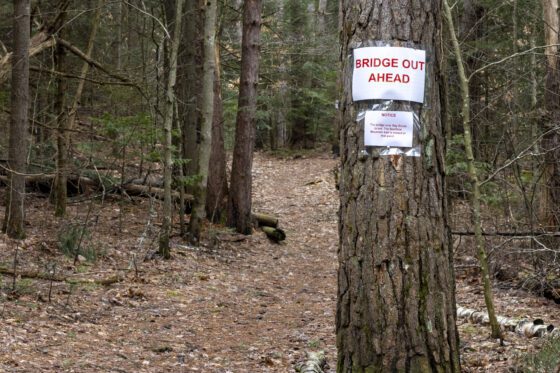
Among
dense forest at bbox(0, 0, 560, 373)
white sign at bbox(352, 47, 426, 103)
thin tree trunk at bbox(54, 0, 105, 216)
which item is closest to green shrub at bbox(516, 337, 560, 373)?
dense forest at bbox(0, 0, 560, 373)

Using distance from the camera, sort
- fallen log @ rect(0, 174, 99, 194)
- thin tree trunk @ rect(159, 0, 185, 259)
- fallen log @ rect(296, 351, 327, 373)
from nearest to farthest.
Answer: fallen log @ rect(296, 351, 327, 373), thin tree trunk @ rect(159, 0, 185, 259), fallen log @ rect(0, 174, 99, 194)

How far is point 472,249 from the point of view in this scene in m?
Result: 9.90

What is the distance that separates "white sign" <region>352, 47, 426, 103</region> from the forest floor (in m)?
2.76

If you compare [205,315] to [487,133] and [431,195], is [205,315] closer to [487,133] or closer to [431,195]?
Result: [431,195]

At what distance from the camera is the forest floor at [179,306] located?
589 cm

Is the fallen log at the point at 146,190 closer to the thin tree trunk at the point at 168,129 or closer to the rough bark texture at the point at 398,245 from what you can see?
the thin tree trunk at the point at 168,129

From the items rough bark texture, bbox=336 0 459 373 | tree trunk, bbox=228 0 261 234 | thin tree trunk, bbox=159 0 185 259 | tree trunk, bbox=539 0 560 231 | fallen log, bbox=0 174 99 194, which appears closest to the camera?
→ rough bark texture, bbox=336 0 459 373

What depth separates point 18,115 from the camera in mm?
10219

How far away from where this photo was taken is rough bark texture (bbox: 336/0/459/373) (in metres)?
3.42

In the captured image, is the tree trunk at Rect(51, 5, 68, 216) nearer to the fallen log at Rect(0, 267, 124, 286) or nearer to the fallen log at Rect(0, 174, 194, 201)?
the fallen log at Rect(0, 174, 194, 201)

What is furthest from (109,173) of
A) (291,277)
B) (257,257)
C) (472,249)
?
(472,249)

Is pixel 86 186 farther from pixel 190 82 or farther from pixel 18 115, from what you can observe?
pixel 18 115

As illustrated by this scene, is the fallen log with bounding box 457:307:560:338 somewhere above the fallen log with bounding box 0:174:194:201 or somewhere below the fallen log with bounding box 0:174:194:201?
below

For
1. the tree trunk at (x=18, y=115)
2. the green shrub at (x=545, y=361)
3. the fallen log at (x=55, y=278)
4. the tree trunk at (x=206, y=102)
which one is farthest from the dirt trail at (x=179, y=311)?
the green shrub at (x=545, y=361)
